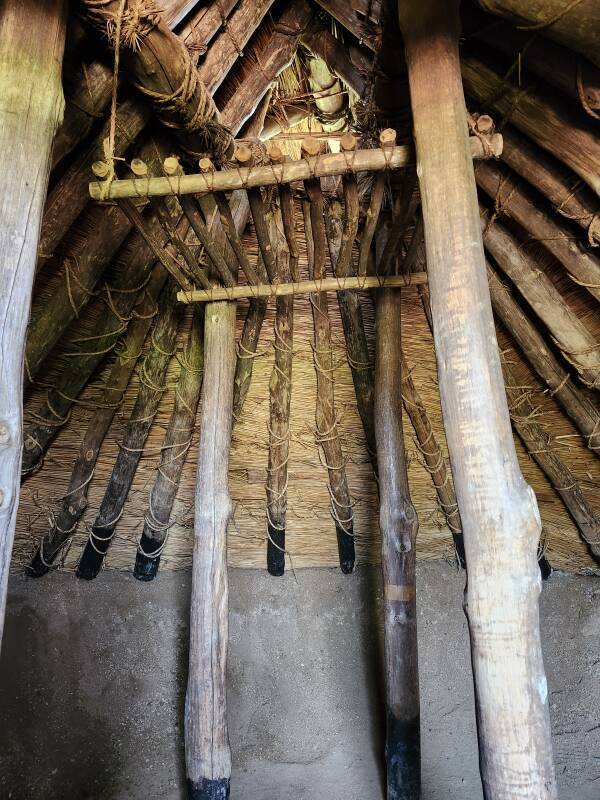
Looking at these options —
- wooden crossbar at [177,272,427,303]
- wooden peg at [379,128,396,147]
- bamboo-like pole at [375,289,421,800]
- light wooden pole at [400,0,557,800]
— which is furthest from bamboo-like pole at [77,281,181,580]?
light wooden pole at [400,0,557,800]

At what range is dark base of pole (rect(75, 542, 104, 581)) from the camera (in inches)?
162

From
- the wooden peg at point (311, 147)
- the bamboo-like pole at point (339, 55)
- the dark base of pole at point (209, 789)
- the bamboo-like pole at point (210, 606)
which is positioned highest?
the bamboo-like pole at point (339, 55)

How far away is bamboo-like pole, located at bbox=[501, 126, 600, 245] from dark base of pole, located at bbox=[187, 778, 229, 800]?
8.77ft

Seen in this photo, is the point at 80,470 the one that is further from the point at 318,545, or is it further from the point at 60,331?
the point at 318,545

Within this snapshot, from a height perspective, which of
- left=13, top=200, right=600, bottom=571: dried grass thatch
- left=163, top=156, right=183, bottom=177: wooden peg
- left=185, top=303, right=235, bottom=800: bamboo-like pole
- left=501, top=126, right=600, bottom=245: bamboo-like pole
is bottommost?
left=185, top=303, right=235, bottom=800: bamboo-like pole

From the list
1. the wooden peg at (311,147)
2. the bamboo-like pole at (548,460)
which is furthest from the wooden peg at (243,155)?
the bamboo-like pole at (548,460)

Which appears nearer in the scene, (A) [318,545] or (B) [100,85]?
(B) [100,85]

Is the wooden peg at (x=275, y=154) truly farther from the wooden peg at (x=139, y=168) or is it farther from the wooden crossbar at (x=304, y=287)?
the wooden crossbar at (x=304, y=287)

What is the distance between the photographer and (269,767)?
389 cm

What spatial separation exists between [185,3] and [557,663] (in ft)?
13.9

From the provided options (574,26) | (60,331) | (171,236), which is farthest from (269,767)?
(574,26)

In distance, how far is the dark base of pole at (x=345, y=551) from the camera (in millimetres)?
4261

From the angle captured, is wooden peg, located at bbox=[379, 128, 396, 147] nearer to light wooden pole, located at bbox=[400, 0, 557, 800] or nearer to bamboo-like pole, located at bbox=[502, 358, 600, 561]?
light wooden pole, located at bbox=[400, 0, 557, 800]

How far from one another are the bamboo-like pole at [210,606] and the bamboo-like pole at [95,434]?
70 cm
